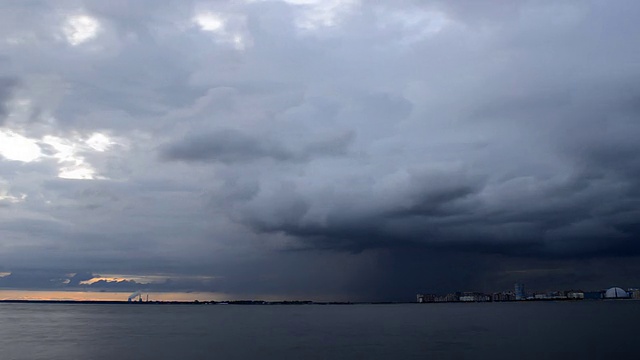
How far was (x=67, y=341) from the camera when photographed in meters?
123

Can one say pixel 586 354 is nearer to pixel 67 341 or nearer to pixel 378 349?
pixel 378 349

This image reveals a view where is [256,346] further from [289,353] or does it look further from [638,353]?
[638,353]

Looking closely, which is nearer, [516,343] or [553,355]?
[553,355]

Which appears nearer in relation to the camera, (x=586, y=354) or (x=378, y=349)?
(x=586, y=354)

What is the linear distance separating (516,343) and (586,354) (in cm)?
2255

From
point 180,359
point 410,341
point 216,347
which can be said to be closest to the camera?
point 180,359

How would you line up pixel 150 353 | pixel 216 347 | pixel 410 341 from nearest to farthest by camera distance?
pixel 150 353 < pixel 216 347 < pixel 410 341

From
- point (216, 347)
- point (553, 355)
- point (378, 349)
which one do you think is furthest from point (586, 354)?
point (216, 347)

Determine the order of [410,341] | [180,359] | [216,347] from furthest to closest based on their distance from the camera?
[410,341]
[216,347]
[180,359]

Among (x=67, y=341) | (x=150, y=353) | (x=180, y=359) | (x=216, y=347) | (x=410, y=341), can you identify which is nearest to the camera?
(x=180, y=359)

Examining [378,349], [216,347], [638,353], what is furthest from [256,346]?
[638,353]

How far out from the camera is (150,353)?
95.6 metres

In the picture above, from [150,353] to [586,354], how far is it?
3023 inches

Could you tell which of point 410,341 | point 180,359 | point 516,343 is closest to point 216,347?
point 180,359
